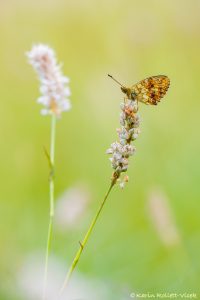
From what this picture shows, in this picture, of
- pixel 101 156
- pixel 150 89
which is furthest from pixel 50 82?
pixel 101 156

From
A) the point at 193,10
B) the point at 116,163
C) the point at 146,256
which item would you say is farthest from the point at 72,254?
the point at 193,10

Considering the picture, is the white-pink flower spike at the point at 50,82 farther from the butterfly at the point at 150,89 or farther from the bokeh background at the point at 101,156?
the bokeh background at the point at 101,156

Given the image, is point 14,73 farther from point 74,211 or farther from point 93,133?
point 74,211

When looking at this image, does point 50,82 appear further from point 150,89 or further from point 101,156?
point 101,156

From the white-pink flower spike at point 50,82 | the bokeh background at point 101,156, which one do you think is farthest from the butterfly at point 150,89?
the bokeh background at point 101,156

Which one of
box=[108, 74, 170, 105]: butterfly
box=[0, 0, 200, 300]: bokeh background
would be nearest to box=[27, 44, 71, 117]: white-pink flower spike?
box=[108, 74, 170, 105]: butterfly

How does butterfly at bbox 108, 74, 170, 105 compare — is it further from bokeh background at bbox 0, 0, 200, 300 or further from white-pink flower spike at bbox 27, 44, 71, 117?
bokeh background at bbox 0, 0, 200, 300

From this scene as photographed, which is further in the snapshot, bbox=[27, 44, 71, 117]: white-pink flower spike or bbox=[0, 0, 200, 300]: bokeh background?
bbox=[0, 0, 200, 300]: bokeh background

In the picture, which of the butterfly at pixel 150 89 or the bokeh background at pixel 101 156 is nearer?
the butterfly at pixel 150 89
